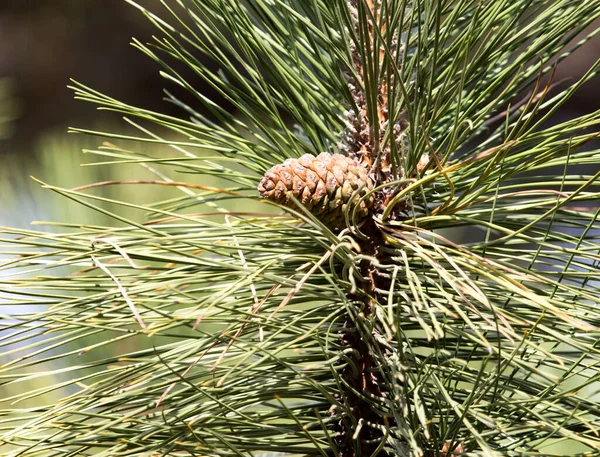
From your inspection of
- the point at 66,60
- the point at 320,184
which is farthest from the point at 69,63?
the point at 320,184

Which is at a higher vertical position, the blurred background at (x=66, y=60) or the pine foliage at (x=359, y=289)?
the blurred background at (x=66, y=60)

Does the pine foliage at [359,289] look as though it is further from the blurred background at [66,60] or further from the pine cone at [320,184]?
the blurred background at [66,60]

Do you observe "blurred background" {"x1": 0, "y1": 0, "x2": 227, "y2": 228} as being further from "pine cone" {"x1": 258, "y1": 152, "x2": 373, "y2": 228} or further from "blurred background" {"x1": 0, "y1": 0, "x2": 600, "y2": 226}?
"pine cone" {"x1": 258, "y1": 152, "x2": 373, "y2": 228}

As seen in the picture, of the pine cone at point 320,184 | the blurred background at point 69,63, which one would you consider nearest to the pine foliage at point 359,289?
the pine cone at point 320,184

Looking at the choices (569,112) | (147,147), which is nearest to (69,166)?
(147,147)

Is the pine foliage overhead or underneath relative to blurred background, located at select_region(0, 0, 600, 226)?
underneath

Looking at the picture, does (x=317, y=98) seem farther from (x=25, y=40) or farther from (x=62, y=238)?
(x=25, y=40)

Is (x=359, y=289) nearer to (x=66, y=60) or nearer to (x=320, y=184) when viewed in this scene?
(x=320, y=184)

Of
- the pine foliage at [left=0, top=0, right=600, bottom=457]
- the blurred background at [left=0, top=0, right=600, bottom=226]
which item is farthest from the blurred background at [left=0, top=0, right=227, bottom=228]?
the pine foliage at [left=0, top=0, right=600, bottom=457]
